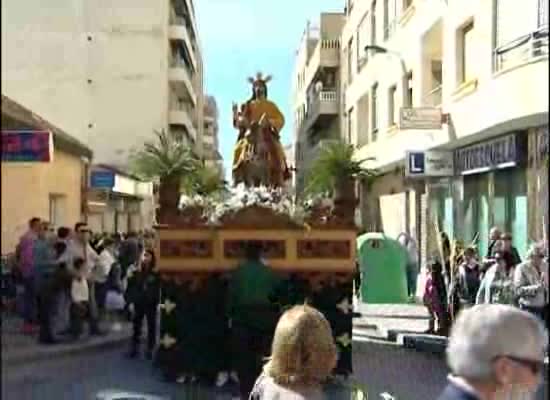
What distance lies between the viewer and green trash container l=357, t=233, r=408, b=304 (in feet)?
31.4

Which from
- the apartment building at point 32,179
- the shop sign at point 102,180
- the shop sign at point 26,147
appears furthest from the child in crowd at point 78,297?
the shop sign at point 26,147

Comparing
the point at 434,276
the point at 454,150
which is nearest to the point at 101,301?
the point at 454,150

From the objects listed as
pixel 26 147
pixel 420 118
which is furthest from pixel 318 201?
pixel 26 147

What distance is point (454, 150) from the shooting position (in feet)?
18.0

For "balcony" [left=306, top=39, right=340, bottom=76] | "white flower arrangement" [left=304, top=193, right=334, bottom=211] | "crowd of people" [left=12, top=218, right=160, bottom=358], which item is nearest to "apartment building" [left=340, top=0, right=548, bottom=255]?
"white flower arrangement" [left=304, top=193, right=334, bottom=211]

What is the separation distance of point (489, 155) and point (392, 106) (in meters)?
1.64

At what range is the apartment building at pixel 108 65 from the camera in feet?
12.3

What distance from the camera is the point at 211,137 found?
335 inches

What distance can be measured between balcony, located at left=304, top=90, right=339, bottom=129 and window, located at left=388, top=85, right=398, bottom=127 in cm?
160

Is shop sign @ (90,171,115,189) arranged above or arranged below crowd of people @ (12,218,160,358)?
above

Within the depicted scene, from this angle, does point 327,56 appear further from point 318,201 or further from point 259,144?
point 318,201

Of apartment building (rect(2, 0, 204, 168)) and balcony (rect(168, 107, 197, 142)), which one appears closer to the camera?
apartment building (rect(2, 0, 204, 168))

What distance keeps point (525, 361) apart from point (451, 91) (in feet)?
14.1

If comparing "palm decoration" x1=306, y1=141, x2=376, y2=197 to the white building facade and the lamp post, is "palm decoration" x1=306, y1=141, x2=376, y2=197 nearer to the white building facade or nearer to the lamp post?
the white building facade
